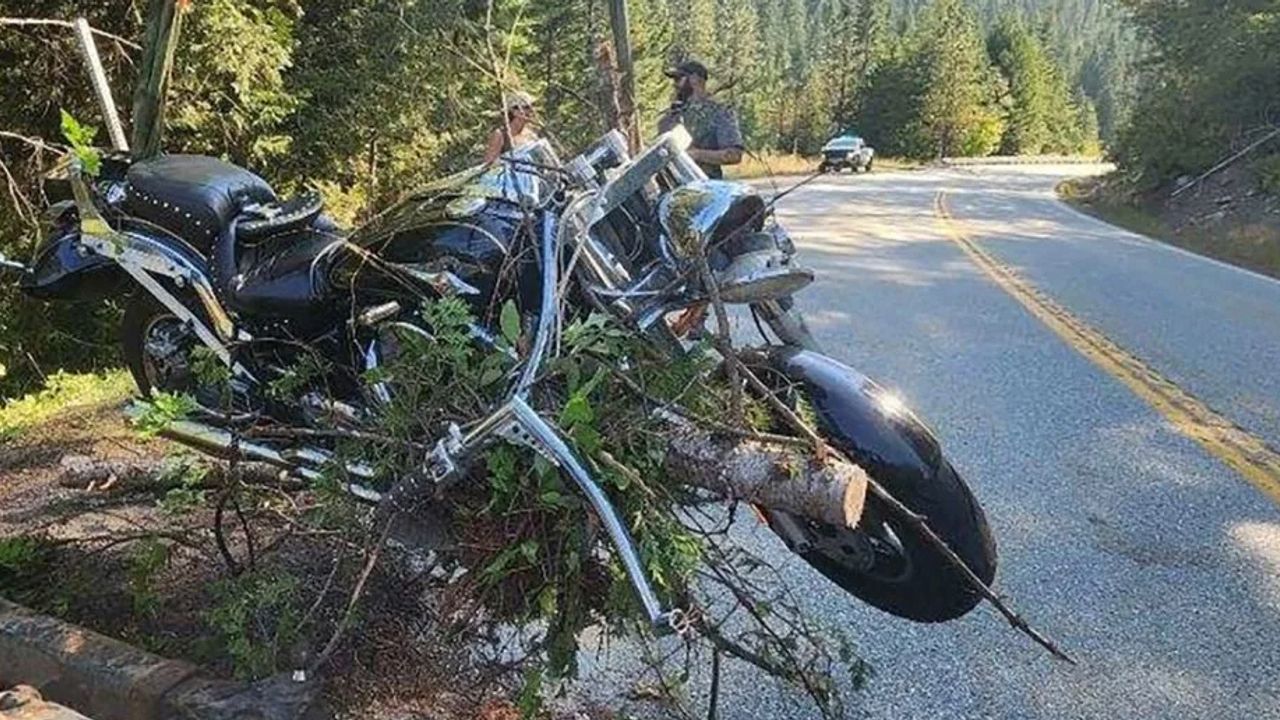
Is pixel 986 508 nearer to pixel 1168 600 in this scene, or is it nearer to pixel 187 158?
pixel 1168 600

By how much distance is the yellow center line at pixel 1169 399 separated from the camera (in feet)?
17.7

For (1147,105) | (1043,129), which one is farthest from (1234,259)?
(1043,129)

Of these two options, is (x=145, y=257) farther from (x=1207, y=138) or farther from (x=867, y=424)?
(x=1207, y=138)

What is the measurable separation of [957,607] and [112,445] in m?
4.22

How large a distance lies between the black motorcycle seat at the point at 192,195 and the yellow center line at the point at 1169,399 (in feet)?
14.9

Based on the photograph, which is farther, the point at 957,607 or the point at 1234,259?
the point at 1234,259

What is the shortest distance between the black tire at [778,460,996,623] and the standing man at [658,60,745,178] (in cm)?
369

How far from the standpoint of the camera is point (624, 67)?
3727mm

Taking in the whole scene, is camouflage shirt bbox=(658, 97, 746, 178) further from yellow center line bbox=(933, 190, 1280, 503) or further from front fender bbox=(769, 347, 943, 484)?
front fender bbox=(769, 347, 943, 484)

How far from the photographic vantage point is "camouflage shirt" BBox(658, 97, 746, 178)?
6902mm

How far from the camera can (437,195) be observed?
3.65m

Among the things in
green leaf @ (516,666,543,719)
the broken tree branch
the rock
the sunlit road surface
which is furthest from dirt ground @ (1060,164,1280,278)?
the rock

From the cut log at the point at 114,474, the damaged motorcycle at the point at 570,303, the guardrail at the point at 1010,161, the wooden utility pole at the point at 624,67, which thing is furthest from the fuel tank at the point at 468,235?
the guardrail at the point at 1010,161

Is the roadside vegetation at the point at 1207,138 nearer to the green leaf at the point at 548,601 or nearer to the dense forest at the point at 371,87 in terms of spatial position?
the dense forest at the point at 371,87
